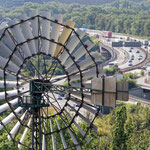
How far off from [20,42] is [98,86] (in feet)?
19.5

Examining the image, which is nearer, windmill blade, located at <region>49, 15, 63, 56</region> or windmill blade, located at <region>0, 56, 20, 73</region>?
windmill blade, located at <region>0, 56, 20, 73</region>

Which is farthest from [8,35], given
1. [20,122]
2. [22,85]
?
[20,122]

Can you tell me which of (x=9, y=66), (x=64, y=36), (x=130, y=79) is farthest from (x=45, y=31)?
(x=130, y=79)

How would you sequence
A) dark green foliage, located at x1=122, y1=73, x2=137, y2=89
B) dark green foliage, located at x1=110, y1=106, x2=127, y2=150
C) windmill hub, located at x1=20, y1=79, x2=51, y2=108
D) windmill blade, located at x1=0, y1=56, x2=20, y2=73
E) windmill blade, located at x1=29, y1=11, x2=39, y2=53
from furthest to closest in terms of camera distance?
dark green foliage, located at x1=122, y1=73, x2=137, y2=89 → dark green foliage, located at x1=110, y1=106, x2=127, y2=150 → windmill blade, located at x1=29, y1=11, x2=39, y2=53 → windmill blade, located at x1=0, y1=56, x2=20, y2=73 → windmill hub, located at x1=20, y1=79, x2=51, y2=108

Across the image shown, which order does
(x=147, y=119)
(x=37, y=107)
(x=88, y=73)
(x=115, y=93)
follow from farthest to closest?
(x=147, y=119), (x=88, y=73), (x=37, y=107), (x=115, y=93)

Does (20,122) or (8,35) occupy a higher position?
(8,35)

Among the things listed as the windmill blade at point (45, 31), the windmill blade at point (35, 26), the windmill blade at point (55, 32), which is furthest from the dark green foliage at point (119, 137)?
the windmill blade at point (35, 26)

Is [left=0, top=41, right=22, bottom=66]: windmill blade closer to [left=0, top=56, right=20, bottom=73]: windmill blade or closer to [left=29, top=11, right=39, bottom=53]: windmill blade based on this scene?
[left=0, top=56, right=20, bottom=73]: windmill blade

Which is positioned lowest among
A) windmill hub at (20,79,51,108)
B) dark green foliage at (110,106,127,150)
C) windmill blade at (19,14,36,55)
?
dark green foliage at (110,106,127,150)

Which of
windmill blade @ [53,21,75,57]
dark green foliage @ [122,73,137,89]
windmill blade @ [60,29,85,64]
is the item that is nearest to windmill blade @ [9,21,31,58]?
windmill blade @ [53,21,75,57]

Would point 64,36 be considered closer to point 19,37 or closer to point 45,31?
point 45,31

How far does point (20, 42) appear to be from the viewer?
2827 centimetres

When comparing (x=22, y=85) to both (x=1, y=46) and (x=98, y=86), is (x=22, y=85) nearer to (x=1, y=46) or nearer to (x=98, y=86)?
(x=1, y=46)

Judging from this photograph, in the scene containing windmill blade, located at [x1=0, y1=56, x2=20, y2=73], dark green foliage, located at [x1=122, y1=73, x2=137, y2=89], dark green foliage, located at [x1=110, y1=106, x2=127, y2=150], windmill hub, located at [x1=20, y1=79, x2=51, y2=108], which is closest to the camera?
windmill hub, located at [x1=20, y1=79, x2=51, y2=108]
